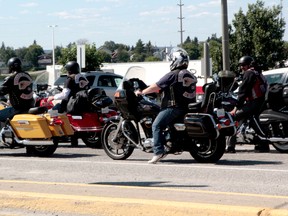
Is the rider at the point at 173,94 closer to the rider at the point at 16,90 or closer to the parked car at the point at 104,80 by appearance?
the rider at the point at 16,90

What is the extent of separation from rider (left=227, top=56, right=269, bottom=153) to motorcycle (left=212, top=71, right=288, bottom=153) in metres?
0.18

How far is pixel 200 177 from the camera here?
985cm

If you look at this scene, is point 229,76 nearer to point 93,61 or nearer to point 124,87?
point 124,87

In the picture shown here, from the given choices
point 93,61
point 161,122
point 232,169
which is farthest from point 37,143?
point 93,61

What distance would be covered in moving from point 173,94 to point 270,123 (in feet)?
8.49

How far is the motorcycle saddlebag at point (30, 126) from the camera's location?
1273 cm

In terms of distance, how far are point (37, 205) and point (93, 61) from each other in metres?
49.3

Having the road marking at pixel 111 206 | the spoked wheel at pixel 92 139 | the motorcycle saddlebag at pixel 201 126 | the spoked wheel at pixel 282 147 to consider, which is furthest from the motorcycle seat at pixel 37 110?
the road marking at pixel 111 206

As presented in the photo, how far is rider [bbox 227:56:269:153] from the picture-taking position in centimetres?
1275

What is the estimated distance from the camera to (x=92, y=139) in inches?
579

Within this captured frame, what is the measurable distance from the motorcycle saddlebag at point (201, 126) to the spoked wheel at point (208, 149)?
20 cm

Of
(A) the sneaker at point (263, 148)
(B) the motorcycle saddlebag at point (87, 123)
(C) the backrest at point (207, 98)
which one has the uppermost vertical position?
(C) the backrest at point (207, 98)

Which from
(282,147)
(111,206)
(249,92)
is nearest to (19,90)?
(249,92)

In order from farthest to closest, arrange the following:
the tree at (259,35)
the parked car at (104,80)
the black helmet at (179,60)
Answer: the tree at (259,35) < the parked car at (104,80) < the black helmet at (179,60)
